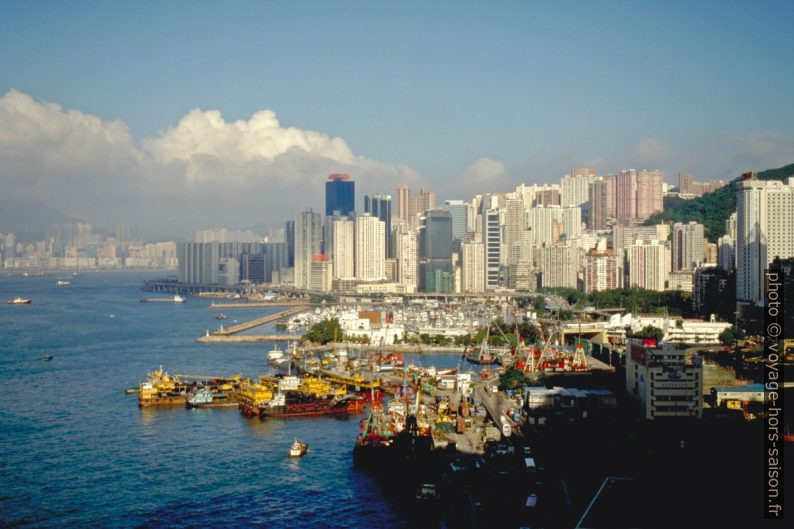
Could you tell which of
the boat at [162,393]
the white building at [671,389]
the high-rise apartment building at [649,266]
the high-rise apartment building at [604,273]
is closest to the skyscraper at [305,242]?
the high-rise apartment building at [604,273]

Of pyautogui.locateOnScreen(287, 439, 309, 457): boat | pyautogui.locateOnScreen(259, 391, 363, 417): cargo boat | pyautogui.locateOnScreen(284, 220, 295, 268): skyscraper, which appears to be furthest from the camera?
pyautogui.locateOnScreen(284, 220, 295, 268): skyscraper

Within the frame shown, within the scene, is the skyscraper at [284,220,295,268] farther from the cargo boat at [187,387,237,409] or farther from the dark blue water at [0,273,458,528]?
the cargo boat at [187,387,237,409]

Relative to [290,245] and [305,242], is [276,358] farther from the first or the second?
[290,245]

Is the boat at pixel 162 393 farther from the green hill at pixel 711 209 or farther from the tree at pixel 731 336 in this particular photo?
the green hill at pixel 711 209

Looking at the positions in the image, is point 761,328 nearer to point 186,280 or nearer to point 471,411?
point 471,411

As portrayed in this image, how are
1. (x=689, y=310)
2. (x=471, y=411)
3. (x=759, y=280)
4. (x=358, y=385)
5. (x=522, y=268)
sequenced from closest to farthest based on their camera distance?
1. (x=471, y=411)
2. (x=358, y=385)
3. (x=759, y=280)
4. (x=689, y=310)
5. (x=522, y=268)

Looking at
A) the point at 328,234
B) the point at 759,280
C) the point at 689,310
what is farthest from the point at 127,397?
the point at 328,234

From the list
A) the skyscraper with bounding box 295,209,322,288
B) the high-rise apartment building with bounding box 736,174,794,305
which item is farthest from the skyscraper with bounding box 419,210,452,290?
the high-rise apartment building with bounding box 736,174,794,305
